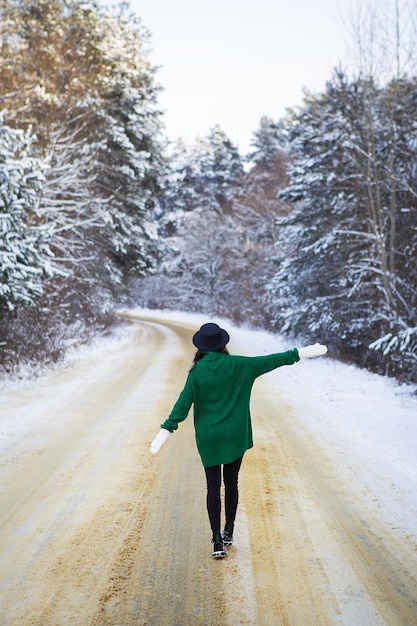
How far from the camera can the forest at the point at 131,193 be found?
1180cm

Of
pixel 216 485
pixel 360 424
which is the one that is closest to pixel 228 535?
pixel 216 485

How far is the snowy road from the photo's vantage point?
10.6 ft

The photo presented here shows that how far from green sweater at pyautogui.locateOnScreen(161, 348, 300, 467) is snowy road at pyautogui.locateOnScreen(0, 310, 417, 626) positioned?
0.88 m

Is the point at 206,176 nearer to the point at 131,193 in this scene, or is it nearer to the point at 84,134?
the point at 131,193

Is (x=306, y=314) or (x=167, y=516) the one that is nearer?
(x=167, y=516)

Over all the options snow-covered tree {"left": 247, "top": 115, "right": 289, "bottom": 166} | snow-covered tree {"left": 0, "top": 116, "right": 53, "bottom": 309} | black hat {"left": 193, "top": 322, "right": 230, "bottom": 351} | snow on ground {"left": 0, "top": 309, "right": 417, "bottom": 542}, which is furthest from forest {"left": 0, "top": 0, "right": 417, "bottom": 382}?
snow-covered tree {"left": 247, "top": 115, "right": 289, "bottom": 166}

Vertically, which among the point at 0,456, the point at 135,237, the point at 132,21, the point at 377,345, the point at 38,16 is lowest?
the point at 0,456

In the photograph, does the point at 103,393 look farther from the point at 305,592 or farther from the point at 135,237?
the point at 135,237

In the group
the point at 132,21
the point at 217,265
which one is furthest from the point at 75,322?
the point at 217,265

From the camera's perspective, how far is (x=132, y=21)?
22.0 m

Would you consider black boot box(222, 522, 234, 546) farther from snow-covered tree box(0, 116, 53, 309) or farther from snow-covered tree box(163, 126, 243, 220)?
snow-covered tree box(163, 126, 243, 220)

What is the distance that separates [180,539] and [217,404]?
49.9 inches

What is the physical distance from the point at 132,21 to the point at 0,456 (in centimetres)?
2146

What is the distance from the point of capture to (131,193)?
2202cm
